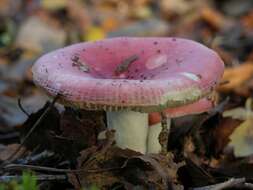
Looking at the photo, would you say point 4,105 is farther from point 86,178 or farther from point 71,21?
point 71,21

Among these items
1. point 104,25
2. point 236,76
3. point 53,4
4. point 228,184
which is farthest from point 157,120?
point 53,4

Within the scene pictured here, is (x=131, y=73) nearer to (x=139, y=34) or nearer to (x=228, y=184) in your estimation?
(x=228, y=184)

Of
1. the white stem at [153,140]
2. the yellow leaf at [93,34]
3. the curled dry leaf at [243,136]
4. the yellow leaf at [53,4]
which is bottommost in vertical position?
the yellow leaf at [93,34]

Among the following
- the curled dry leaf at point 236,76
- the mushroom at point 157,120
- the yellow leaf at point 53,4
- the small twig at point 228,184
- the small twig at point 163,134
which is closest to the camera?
the small twig at point 228,184

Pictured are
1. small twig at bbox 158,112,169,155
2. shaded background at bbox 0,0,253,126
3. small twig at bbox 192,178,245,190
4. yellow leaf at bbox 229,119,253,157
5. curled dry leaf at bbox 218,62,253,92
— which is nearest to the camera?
small twig at bbox 192,178,245,190

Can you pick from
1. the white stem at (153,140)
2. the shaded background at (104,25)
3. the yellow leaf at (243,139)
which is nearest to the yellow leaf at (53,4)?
the shaded background at (104,25)

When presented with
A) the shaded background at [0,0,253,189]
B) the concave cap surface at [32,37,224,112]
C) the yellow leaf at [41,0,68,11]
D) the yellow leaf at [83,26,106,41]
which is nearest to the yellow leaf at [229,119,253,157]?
the shaded background at [0,0,253,189]

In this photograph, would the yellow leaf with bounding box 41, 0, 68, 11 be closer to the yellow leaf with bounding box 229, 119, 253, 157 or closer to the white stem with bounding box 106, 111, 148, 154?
the yellow leaf with bounding box 229, 119, 253, 157

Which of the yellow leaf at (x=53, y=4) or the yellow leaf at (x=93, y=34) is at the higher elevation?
the yellow leaf at (x=53, y=4)

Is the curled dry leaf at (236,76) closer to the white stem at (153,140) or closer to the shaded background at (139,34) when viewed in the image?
the shaded background at (139,34)
